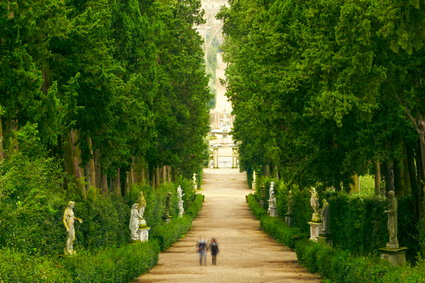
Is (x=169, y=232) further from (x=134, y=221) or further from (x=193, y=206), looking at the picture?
(x=193, y=206)

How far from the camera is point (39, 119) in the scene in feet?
68.2

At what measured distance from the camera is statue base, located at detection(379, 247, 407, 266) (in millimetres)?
21391

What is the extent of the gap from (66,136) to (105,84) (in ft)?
8.99

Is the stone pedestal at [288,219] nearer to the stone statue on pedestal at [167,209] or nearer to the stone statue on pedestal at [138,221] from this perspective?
the stone statue on pedestal at [167,209]

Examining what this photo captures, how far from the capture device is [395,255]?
2150cm

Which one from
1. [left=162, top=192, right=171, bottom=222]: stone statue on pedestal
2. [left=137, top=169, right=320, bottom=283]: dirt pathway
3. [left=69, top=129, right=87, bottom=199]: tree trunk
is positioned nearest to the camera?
[left=137, top=169, right=320, bottom=283]: dirt pathway

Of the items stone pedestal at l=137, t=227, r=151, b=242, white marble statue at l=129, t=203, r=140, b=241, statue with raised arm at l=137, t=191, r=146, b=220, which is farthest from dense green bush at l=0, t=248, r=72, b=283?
stone pedestal at l=137, t=227, r=151, b=242

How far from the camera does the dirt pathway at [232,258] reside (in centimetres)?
2645

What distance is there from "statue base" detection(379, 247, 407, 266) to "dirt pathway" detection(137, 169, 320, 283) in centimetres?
429

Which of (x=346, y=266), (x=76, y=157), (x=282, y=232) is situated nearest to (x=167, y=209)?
(x=282, y=232)

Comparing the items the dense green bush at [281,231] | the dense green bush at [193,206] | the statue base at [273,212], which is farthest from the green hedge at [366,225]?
the dense green bush at [193,206]

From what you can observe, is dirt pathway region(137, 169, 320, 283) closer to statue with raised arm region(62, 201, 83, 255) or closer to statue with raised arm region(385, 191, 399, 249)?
statue with raised arm region(385, 191, 399, 249)

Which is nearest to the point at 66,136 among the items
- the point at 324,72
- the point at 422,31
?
the point at 324,72

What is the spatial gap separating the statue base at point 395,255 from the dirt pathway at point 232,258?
4.29 m
